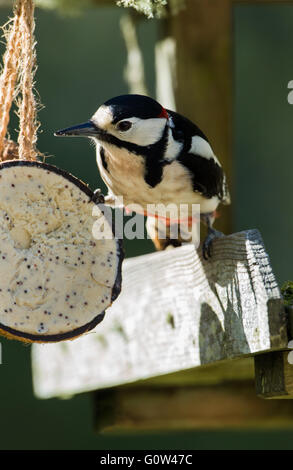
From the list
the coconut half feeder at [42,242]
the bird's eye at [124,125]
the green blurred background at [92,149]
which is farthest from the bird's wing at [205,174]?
the green blurred background at [92,149]

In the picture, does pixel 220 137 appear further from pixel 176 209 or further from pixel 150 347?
pixel 150 347

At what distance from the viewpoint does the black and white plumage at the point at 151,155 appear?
6.14ft

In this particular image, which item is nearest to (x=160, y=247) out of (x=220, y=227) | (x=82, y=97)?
(x=220, y=227)

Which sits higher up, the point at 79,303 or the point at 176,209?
the point at 176,209

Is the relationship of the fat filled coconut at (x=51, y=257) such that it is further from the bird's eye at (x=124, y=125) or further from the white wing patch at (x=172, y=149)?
the white wing patch at (x=172, y=149)

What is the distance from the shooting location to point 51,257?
1695mm

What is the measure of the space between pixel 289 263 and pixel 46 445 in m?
1.17

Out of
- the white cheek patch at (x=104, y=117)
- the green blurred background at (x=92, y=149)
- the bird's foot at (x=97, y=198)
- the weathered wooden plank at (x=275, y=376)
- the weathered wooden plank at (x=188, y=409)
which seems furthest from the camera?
the green blurred background at (x=92, y=149)

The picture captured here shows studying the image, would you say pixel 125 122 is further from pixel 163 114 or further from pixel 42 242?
pixel 42 242

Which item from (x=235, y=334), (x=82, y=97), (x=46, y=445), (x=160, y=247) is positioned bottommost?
(x=46, y=445)

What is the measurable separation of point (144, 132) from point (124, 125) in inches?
2.8

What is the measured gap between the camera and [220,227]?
234 cm

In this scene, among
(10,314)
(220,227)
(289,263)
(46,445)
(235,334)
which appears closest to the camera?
(10,314)

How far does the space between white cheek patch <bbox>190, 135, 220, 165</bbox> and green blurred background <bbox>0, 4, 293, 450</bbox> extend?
93 centimetres
